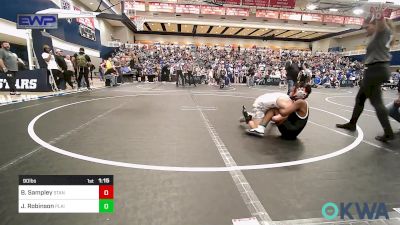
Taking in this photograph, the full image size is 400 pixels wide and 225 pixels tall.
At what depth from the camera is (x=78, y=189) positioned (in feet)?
4.92

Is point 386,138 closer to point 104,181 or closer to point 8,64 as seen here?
point 104,181

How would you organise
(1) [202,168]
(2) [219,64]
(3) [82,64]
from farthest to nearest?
(2) [219,64] < (3) [82,64] < (1) [202,168]

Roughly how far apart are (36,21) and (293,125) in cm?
986

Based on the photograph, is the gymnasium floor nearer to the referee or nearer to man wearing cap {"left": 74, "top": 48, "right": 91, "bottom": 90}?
the referee

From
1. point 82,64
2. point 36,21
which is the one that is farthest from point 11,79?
point 82,64

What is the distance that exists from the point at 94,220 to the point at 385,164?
110 inches

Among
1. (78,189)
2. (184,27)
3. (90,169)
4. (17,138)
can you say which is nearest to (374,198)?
(78,189)

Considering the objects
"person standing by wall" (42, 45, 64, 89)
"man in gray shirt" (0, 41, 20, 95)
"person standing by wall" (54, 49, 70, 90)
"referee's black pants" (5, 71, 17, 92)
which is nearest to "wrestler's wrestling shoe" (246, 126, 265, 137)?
"man in gray shirt" (0, 41, 20, 95)

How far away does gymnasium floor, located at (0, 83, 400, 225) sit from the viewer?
5.14 ft

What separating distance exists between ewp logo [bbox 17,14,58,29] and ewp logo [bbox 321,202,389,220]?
411 inches

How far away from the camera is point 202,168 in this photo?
2262 mm
